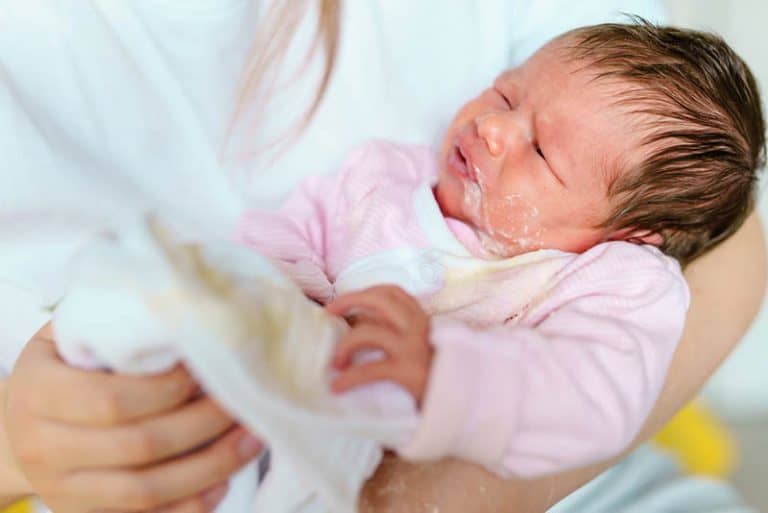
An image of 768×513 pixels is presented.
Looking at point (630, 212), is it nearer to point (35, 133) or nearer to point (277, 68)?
point (277, 68)

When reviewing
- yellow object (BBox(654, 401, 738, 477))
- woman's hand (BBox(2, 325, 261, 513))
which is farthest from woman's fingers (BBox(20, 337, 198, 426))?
yellow object (BBox(654, 401, 738, 477))

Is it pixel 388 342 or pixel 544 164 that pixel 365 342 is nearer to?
pixel 388 342

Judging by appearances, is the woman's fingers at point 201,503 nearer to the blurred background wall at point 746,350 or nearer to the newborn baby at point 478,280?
the newborn baby at point 478,280

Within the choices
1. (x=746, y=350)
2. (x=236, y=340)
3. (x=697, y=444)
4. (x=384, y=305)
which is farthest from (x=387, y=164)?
(x=746, y=350)

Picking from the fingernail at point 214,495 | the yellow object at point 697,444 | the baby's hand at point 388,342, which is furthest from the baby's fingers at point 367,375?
the yellow object at point 697,444

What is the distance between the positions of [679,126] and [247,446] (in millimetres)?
418

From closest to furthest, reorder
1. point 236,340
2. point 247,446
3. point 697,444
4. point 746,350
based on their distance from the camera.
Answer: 1. point 236,340
2. point 247,446
3. point 697,444
4. point 746,350

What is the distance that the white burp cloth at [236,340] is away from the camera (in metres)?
0.42

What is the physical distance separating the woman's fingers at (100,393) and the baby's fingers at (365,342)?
0.09 m

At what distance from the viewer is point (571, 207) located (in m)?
0.71

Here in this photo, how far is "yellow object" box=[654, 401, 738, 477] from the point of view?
3.84ft

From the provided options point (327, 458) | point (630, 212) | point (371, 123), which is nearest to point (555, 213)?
point (630, 212)

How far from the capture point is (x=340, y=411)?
47 cm

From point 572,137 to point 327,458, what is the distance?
1.18 feet
